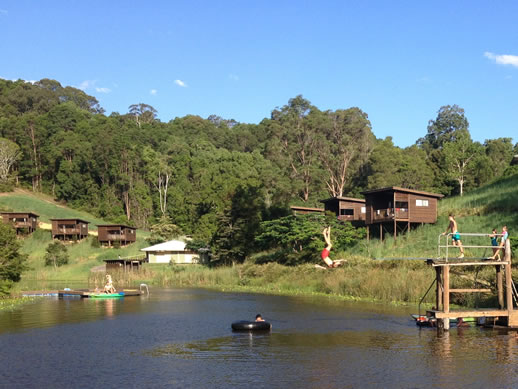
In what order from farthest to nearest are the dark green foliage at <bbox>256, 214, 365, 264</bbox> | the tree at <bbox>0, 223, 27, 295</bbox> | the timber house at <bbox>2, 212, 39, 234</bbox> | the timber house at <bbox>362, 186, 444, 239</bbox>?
the timber house at <bbox>2, 212, 39, 234</bbox>
the timber house at <bbox>362, 186, 444, 239</bbox>
the dark green foliage at <bbox>256, 214, 365, 264</bbox>
the tree at <bbox>0, 223, 27, 295</bbox>

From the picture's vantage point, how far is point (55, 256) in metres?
91.5

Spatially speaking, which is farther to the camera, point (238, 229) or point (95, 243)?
point (95, 243)

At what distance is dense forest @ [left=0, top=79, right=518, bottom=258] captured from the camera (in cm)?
10875

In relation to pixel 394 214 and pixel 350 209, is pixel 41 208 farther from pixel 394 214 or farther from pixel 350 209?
pixel 394 214

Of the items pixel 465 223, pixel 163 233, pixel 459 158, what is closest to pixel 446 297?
pixel 465 223

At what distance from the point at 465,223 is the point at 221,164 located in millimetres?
70491

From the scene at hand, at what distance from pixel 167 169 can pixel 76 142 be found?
27.8 m

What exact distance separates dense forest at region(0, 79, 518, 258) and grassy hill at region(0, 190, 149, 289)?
544 cm

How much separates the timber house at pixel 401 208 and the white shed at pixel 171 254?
1305 inches

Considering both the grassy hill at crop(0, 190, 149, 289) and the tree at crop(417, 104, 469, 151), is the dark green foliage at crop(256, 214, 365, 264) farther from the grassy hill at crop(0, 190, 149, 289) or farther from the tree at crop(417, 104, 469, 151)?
the tree at crop(417, 104, 469, 151)

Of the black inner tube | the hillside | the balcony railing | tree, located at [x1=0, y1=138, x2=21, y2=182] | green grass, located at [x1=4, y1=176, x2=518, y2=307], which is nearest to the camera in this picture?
the black inner tube

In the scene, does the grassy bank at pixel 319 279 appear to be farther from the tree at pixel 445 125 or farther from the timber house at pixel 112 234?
the tree at pixel 445 125

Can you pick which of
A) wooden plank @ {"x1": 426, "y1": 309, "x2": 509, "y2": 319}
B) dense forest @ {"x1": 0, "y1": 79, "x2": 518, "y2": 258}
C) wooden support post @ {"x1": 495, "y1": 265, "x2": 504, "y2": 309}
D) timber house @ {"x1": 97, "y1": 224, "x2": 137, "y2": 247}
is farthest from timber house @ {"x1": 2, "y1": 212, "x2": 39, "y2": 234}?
wooden support post @ {"x1": 495, "y1": 265, "x2": 504, "y2": 309}

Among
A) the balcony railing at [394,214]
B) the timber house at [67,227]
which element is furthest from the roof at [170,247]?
the balcony railing at [394,214]
